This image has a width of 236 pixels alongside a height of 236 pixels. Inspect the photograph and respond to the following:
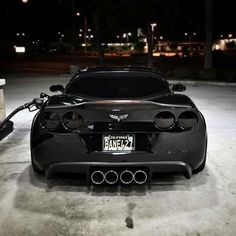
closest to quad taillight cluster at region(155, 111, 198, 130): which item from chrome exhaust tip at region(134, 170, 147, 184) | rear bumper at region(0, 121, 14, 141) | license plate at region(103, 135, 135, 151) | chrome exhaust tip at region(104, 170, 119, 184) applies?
license plate at region(103, 135, 135, 151)

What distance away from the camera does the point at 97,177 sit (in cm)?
466

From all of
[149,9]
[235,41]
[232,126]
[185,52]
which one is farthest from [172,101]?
[235,41]

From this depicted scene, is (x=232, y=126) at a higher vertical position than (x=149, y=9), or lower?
lower

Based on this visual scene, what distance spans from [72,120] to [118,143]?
22.0 inches

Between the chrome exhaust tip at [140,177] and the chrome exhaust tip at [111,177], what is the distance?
8.3 inches

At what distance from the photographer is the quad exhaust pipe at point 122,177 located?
4.52m

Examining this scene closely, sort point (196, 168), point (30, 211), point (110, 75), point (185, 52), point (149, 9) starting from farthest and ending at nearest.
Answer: point (185, 52)
point (149, 9)
point (110, 75)
point (196, 168)
point (30, 211)

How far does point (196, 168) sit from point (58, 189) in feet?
5.27

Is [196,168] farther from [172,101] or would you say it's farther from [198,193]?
[172,101]

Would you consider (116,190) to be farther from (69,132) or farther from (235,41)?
(235,41)

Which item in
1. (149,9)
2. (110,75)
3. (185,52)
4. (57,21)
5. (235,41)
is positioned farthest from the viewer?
(235,41)

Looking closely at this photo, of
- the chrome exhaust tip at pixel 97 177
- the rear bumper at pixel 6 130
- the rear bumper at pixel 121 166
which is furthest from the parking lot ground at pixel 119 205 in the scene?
the rear bumper at pixel 6 130

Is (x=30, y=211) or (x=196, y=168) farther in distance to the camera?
(x=196, y=168)

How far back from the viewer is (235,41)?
3713 inches
